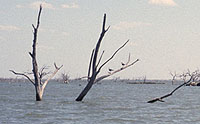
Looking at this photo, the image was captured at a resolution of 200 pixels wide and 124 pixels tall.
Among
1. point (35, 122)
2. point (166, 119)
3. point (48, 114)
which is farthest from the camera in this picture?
point (48, 114)

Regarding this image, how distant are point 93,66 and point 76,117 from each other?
9.52 m

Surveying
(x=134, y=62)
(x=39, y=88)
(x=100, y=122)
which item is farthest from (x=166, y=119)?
(x=39, y=88)

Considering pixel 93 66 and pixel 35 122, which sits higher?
pixel 93 66

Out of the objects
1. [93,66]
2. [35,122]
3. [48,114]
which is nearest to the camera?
[35,122]

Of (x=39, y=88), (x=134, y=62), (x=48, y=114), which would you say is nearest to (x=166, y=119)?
(x=48, y=114)

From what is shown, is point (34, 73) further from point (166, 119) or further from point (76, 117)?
point (166, 119)

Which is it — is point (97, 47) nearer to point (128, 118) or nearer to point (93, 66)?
point (93, 66)

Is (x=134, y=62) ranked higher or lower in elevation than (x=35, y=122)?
higher

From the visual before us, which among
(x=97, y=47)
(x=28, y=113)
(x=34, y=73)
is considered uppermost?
(x=97, y=47)

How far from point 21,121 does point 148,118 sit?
7.38 meters

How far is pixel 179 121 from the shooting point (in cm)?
2281

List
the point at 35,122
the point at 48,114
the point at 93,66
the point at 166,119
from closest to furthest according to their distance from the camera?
the point at 35,122 < the point at 166,119 < the point at 48,114 < the point at 93,66

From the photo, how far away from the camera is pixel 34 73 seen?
109ft

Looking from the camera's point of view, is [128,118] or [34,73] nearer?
[128,118]
